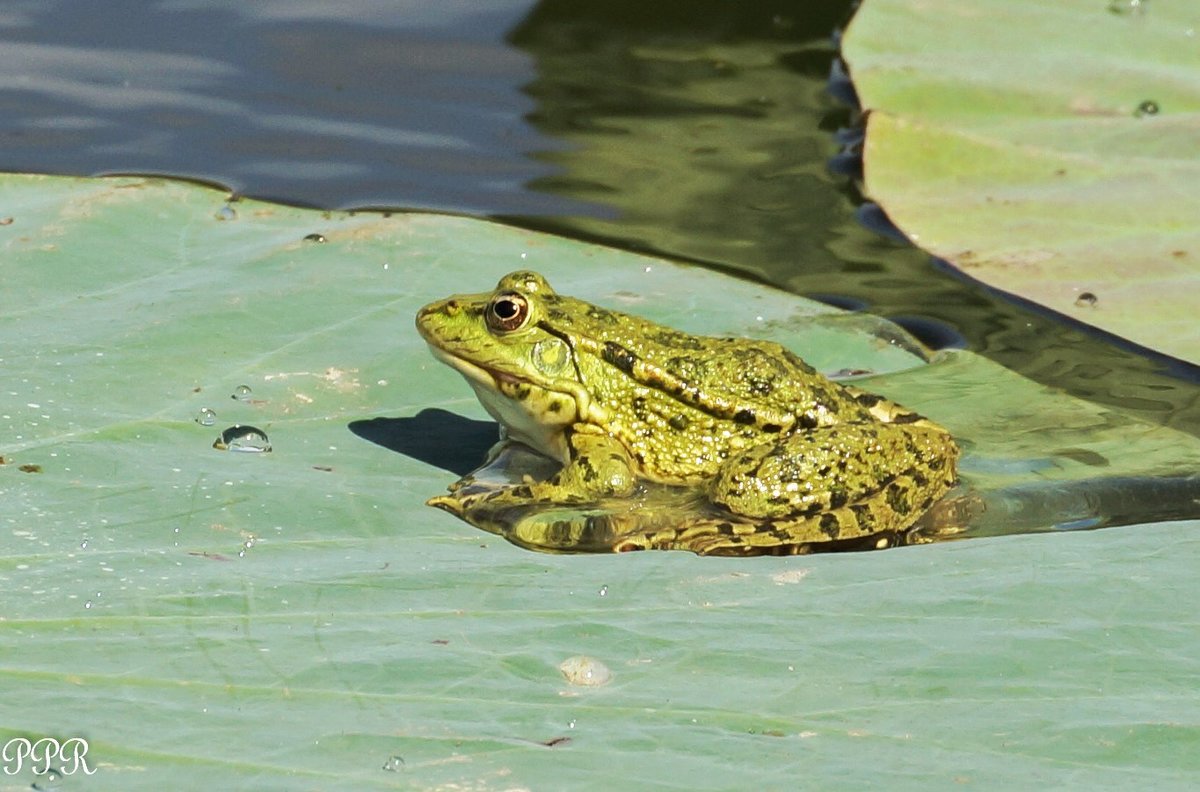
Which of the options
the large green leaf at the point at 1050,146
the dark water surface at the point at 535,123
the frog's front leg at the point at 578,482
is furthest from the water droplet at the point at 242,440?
the dark water surface at the point at 535,123

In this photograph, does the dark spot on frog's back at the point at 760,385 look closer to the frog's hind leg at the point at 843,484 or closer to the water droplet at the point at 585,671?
the frog's hind leg at the point at 843,484

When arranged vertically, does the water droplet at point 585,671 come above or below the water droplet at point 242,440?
below

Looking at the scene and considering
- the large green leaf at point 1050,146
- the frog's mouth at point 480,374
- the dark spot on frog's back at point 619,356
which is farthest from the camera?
the large green leaf at point 1050,146

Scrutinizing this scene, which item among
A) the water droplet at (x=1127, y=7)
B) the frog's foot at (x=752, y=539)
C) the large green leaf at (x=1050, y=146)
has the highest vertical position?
the water droplet at (x=1127, y=7)

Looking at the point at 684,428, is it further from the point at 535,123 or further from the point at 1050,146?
the point at 535,123

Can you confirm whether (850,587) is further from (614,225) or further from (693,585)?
(614,225)

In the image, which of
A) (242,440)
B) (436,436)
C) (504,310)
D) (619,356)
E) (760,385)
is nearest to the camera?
(242,440)

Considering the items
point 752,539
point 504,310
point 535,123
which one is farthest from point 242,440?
point 535,123
